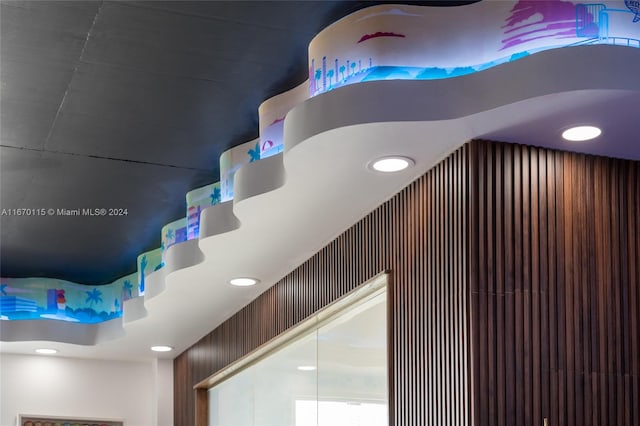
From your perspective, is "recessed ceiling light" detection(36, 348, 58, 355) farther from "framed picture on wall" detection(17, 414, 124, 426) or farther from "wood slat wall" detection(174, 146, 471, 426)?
"wood slat wall" detection(174, 146, 471, 426)

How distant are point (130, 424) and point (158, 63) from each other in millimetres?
4944

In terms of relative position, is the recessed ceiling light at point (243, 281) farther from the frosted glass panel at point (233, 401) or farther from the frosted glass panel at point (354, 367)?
the frosted glass panel at point (354, 367)

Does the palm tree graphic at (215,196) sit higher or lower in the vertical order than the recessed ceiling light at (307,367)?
higher

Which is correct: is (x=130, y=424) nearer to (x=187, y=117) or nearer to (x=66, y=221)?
(x=66, y=221)

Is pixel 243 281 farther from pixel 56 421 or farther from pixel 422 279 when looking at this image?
pixel 56 421

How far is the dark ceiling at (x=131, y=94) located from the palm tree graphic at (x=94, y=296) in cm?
146

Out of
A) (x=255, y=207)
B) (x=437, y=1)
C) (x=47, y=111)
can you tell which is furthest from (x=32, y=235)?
(x=437, y=1)

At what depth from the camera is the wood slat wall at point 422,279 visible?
463 centimetres

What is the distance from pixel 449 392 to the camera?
461 cm

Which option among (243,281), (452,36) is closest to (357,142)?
(452,36)

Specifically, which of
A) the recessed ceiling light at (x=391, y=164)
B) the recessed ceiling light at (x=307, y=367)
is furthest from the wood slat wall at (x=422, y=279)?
the recessed ceiling light at (x=307, y=367)

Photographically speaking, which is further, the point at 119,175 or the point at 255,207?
the point at 119,175

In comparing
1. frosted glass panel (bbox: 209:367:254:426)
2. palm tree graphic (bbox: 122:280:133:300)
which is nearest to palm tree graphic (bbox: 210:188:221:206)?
frosted glass panel (bbox: 209:367:254:426)

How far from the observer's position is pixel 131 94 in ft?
18.2
